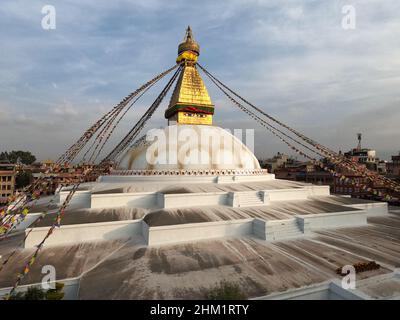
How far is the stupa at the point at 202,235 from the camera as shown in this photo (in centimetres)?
450

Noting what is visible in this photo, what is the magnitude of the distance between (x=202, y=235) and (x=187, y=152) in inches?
208

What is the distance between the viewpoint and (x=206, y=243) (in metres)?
6.59

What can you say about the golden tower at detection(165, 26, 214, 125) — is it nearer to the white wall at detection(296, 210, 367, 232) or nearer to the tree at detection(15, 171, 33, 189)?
the white wall at detection(296, 210, 367, 232)

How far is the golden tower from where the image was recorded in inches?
527

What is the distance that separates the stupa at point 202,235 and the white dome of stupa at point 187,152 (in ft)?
0.18

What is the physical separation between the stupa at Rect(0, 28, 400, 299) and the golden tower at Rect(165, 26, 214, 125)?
1335 millimetres

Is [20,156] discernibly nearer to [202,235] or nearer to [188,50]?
[188,50]

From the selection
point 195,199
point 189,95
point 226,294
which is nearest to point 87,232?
point 195,199

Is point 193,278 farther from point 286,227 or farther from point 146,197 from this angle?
point 146,197

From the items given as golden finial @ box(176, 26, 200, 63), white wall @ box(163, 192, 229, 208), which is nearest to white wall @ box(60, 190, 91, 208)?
white wall @ box(163, 192, 229, 208)

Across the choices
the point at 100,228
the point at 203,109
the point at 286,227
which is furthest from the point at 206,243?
the point at 203,109

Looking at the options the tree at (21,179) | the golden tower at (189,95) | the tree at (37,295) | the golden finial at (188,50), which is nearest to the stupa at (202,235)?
the tree at (37,295)

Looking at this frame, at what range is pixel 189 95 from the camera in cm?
1350
